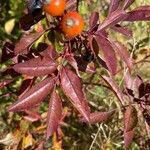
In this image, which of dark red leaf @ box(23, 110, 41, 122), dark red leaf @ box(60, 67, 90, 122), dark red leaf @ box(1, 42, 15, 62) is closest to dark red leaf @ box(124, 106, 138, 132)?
dark red leaf @ box(60, 67, 90, 122)

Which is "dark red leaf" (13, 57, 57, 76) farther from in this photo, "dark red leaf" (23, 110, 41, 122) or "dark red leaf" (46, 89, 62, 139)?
"dark red leaf" (23, 110, 41, 122)

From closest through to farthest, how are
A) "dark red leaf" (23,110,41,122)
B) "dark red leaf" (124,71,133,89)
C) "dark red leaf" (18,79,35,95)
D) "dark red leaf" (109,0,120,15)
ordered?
"dark red leaf" (109,0,120,15) → "dark red leaf" (18,79,35,95) → "dark red leaf" (124,71,133,89) → "dark red leaf" (23,110,41,122)

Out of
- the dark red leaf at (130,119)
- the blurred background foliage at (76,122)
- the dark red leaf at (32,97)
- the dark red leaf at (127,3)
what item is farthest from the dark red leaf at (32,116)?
the dark red leaf at (127,3)

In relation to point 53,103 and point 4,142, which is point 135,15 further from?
point 4,142

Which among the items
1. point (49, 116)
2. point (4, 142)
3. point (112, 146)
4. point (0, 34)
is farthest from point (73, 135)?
point (49, 116)

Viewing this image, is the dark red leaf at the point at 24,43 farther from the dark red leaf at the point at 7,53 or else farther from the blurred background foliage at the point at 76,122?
the blurred background foliage at the point at 76,122

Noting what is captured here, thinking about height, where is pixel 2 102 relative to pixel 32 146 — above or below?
above

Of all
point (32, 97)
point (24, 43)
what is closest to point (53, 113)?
point (32, 97)
